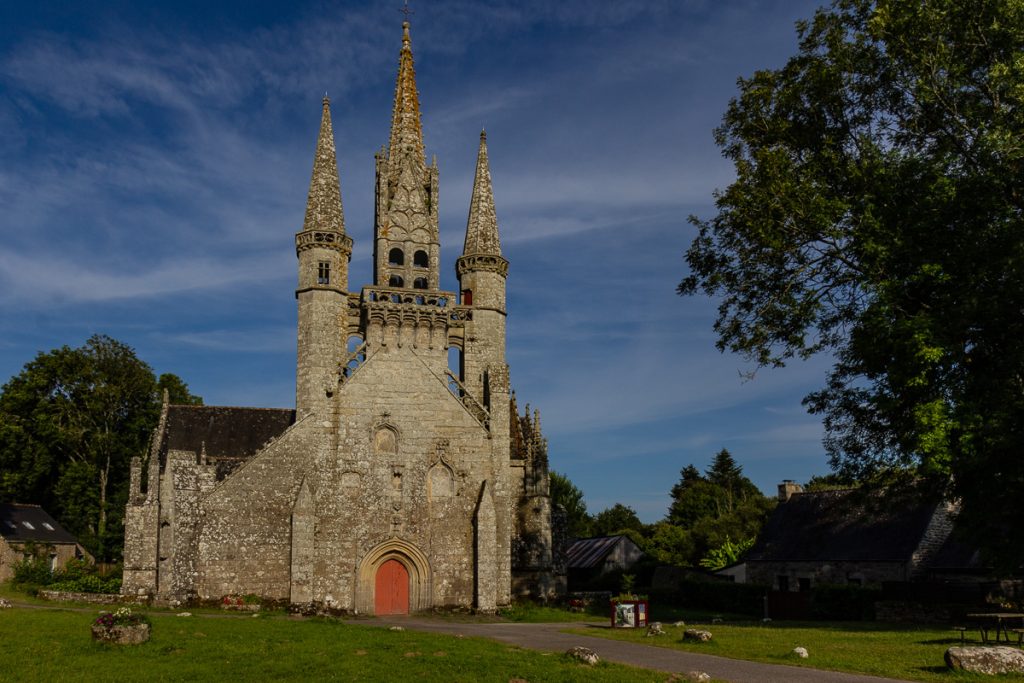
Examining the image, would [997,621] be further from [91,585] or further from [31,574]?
[31,574]

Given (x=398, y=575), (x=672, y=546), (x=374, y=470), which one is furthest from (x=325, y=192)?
(x=672, y=546)

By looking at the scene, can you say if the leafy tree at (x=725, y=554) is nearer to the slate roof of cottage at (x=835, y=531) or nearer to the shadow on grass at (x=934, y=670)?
the slate roof of cottage at (x=835, y=531)

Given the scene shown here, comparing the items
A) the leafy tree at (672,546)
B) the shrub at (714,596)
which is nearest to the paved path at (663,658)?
the shrub at (714,596)

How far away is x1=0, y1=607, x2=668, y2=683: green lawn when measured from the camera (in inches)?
555

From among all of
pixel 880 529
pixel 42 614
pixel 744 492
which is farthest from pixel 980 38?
pixel 744 492

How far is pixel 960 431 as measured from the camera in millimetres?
19641

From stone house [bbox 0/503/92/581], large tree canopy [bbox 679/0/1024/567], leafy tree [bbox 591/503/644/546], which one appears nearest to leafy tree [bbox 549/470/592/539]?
leafy tree [bbox 591/503/644/546]

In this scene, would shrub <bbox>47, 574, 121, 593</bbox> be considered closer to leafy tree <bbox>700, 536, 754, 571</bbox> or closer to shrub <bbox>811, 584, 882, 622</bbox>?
shrub <bbox>811, 584, 882, 622</bbox>

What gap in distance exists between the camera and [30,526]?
48.7 meters

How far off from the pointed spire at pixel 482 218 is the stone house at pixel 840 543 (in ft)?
56.9

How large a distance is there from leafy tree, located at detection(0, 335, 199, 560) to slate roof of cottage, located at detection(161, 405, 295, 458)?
18443mm

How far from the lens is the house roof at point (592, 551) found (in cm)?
5444

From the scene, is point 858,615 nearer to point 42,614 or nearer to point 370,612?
point 370,612

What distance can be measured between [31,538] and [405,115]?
3121cm
